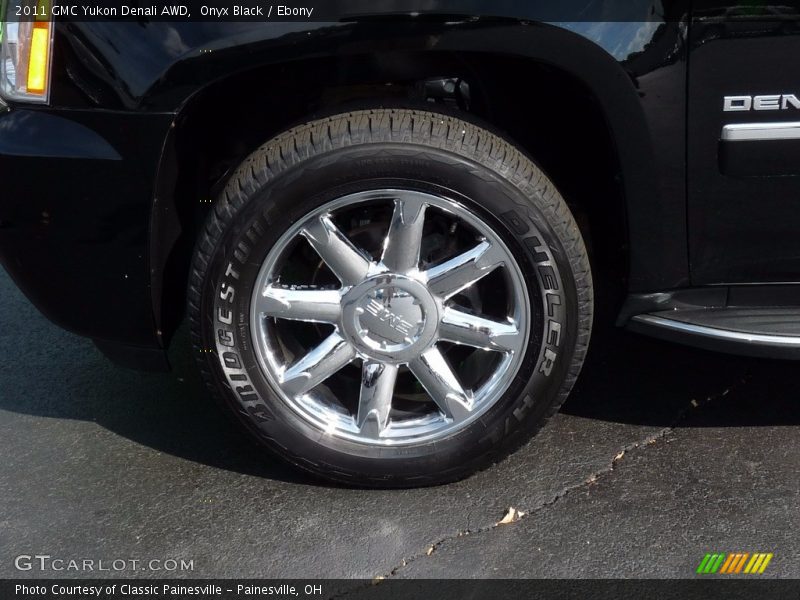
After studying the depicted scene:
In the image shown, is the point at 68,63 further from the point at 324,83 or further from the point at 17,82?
the point at 324,83

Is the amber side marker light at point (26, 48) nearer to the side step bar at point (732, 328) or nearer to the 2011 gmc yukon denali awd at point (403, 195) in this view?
the 2011 gmc yukon denali awd at point (403, 195)

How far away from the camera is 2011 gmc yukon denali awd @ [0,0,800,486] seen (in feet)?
7.48

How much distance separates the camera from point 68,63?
2383 millimetres

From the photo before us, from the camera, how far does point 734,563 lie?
2398 millimetres

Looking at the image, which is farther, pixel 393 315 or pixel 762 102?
pixel 393 315

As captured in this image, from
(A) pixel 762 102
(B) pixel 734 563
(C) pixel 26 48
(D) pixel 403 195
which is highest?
(C) pixel 26 48

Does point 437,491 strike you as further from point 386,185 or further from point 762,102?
point 762,102

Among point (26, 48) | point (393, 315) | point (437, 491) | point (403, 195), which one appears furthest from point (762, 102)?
point (26, 48)

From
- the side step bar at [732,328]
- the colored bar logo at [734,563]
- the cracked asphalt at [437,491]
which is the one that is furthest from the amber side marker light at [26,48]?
the colored bar logo at [734,563]

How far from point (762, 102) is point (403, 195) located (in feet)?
2.89
